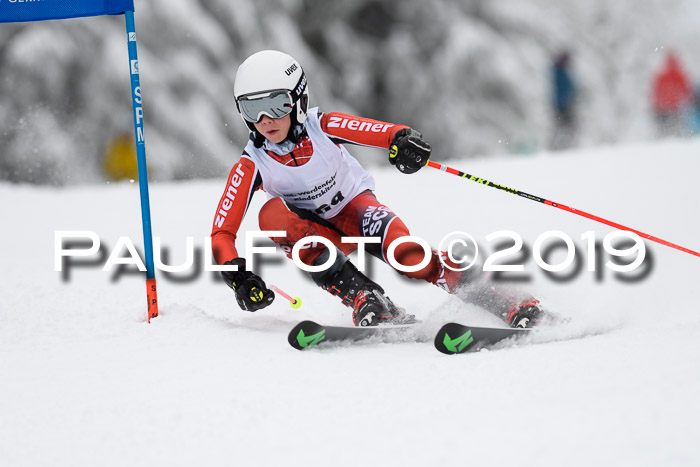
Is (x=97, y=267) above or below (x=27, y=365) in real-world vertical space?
above

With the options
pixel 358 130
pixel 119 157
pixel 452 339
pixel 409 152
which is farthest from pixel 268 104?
pixel 119 157

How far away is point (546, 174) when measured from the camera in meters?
7.59

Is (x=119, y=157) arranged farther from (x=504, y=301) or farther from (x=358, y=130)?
(x=504, y=301)

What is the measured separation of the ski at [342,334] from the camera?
297 centimetres

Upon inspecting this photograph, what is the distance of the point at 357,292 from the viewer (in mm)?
3467

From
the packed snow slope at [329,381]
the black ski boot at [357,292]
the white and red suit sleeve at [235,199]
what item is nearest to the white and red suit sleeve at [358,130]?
the white and red suit sleeve at [235,199]

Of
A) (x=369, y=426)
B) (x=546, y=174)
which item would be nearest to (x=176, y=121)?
(x=546, y=174)

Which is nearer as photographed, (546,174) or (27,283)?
(27,283)

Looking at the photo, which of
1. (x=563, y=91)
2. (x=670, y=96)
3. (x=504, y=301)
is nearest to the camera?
(x=504, y=301)

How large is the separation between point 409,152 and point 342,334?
30.9 inches

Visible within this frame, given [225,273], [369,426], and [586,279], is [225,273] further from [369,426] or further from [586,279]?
[586,279]

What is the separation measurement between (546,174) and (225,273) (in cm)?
495

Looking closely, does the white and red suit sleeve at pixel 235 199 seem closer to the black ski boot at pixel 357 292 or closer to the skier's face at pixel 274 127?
the skier's face at pixel 274 127

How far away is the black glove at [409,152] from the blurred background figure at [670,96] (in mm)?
9688
